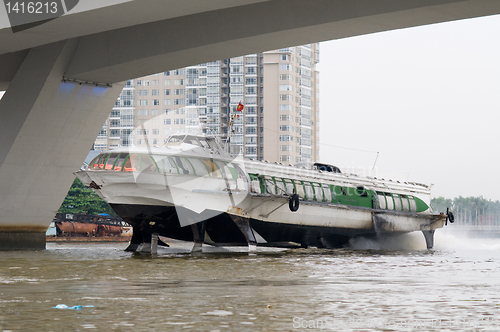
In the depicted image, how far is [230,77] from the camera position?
123312 mm

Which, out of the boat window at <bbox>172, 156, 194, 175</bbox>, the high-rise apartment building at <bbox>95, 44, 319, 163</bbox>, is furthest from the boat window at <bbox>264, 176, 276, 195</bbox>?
the high-rise apartment building at <bbox>95, 44, 319, 163</bbox>

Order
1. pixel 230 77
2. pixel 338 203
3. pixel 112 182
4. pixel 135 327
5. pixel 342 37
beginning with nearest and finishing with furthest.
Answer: pixel 135 327 → pixel 342 37 → pixel 112 182 → pixel 338 203 → pixel 230 77

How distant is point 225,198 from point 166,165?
2840 mm

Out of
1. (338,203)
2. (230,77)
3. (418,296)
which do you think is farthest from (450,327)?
(230,77)

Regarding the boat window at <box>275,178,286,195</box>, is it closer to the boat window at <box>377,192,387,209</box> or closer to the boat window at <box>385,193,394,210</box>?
the boat window at <box>377,192,387,209</box>

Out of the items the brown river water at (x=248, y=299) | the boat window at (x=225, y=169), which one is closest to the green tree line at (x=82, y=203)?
the boat window at (x=225, y=169)

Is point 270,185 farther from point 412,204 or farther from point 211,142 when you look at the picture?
point 412,204

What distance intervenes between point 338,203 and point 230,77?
91772mm

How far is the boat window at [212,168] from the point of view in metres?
26.8

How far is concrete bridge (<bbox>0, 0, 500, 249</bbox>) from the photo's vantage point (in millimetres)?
17594

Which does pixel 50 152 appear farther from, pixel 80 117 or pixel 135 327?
pixel 135 327

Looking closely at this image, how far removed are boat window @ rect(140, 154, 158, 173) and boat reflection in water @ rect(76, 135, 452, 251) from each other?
1 centimetres

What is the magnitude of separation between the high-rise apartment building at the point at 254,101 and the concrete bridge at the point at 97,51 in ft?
280

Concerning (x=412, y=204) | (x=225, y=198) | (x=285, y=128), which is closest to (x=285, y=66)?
(x=285, y=128)
